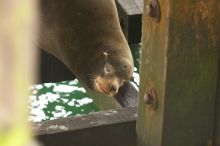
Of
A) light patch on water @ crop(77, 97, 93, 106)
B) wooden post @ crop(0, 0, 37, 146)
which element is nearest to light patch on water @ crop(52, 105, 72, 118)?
light patch on water @ crop(77, 97, 93, 106)

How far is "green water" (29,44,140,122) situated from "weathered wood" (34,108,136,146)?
1369mm

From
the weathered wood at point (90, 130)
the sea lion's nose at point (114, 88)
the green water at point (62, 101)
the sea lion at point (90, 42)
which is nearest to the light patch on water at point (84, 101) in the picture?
the green water at point (62, 101)

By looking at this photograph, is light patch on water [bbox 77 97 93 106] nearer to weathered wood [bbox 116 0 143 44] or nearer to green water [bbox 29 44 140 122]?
green water [bbox 29 44 140 122]

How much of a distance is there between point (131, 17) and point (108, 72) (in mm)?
589

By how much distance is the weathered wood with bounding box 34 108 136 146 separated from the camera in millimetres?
2084

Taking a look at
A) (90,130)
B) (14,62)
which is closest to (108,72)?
(90,130)

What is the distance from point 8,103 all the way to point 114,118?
2.02m

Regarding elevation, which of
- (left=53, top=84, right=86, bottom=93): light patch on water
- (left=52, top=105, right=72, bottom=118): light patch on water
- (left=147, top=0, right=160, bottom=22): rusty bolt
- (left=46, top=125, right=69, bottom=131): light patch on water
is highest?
(left=147, top=0, right=160, bottom=22): rusty bolt

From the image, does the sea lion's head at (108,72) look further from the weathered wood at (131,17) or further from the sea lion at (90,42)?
the weathered wood at (131,17)

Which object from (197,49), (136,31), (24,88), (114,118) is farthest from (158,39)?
(136,31)

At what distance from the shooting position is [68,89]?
389 centimetres

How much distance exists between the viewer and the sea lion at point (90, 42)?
3148mm

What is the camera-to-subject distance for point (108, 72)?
3260mm

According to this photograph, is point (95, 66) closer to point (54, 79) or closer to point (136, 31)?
point (54, 79)
